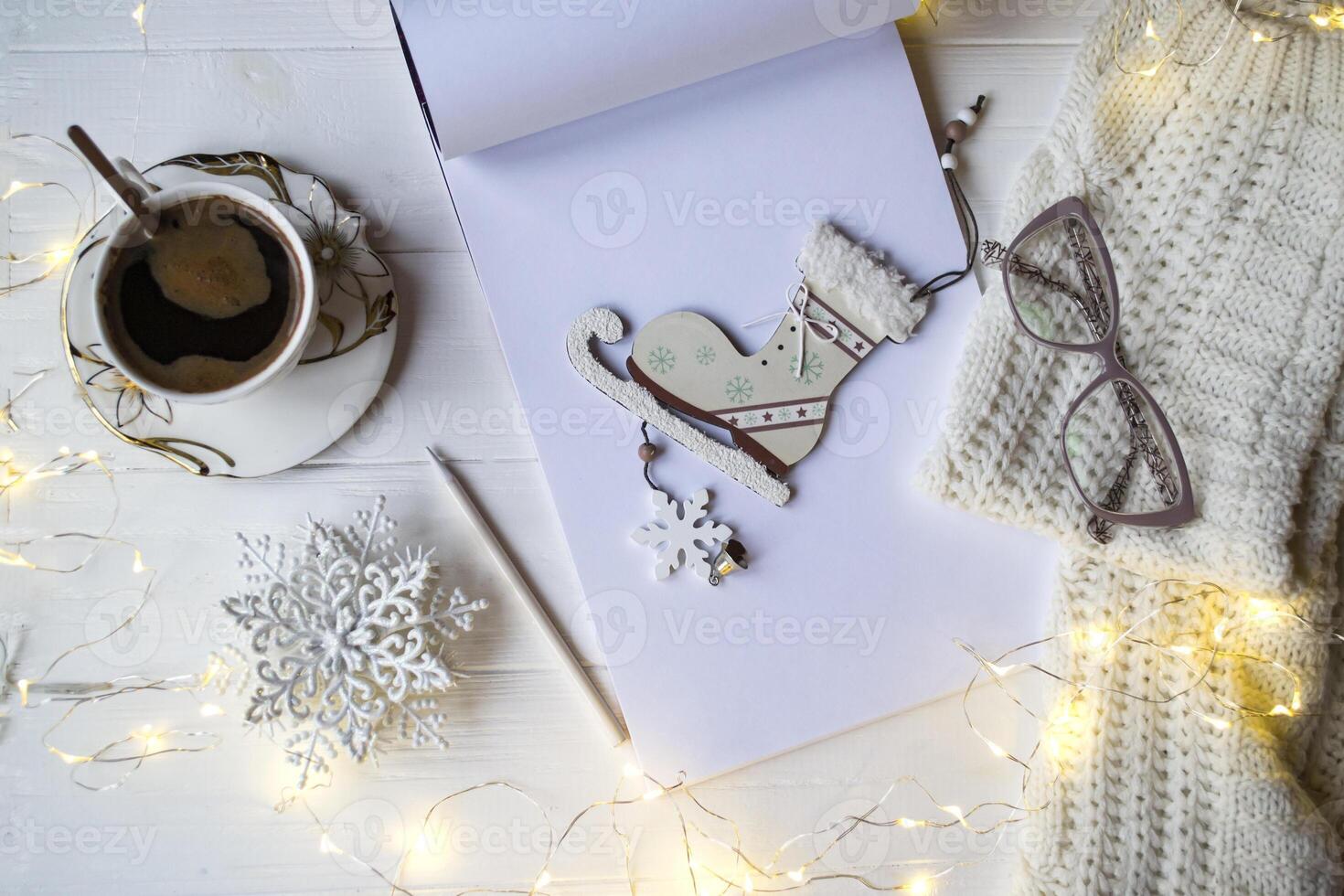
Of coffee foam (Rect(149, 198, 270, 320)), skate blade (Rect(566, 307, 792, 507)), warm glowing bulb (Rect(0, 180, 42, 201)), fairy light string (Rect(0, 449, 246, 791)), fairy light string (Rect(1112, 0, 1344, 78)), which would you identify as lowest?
fairy light string (Rect(0, 449, 246, 791))

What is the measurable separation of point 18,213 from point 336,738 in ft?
1.67

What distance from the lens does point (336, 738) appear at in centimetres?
66

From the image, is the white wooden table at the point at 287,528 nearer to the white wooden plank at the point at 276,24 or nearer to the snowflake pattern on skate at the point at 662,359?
the white wooden plank at the point at 276,24

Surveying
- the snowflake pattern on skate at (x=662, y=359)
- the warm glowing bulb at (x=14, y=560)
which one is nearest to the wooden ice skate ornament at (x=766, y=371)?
the snowflake pattern on skate at (x=662, y=359)

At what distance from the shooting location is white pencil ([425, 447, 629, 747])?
0.71 meters

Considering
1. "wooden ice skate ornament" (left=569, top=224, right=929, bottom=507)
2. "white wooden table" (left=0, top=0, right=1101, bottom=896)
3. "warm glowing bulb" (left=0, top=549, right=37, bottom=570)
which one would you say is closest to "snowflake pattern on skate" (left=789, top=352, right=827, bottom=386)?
"wooden ice skate ornament" (left=569, top=224, right=929, bottom=507)

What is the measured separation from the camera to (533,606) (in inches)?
27.8

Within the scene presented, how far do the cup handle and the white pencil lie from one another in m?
0.27

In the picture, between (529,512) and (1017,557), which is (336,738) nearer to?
(529,512)

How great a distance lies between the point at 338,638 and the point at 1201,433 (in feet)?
2.26

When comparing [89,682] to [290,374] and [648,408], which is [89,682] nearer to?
[290,374]

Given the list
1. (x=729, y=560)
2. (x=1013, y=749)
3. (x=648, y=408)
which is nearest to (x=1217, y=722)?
(x=1013, y=749)

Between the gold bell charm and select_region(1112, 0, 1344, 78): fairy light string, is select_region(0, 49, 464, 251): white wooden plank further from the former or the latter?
select_region(1112, 0, 1344, 78): fairy light string

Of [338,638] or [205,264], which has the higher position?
[205,264]
